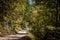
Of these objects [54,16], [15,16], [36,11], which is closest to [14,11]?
[15,16]

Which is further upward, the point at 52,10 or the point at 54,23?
the point at 52,10

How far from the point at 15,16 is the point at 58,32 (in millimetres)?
17868

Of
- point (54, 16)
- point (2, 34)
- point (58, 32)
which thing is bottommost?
point (2, 34)

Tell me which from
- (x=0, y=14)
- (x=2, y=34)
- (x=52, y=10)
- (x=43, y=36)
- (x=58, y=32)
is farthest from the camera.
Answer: (x=0, y=14)

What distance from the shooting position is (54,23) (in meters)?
12.4

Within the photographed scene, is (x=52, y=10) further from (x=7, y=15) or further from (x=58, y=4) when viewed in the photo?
(x=7, y=15)

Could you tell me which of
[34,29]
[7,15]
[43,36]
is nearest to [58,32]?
[43,36]

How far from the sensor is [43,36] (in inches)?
576

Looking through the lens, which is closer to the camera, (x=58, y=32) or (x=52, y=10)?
(x=58, y=32)

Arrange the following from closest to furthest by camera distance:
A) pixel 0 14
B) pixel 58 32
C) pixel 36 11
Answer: pixel 58 32 → pixel 36 11 → pixel 0 14

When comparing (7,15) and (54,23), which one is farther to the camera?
(7,15)

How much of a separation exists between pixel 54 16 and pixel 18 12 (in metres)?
17.0

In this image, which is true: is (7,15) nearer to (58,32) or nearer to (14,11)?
(14,11)

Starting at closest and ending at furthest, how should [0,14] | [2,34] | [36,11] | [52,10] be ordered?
[52,10] → [36,11] → [2,34] → [0,14]
